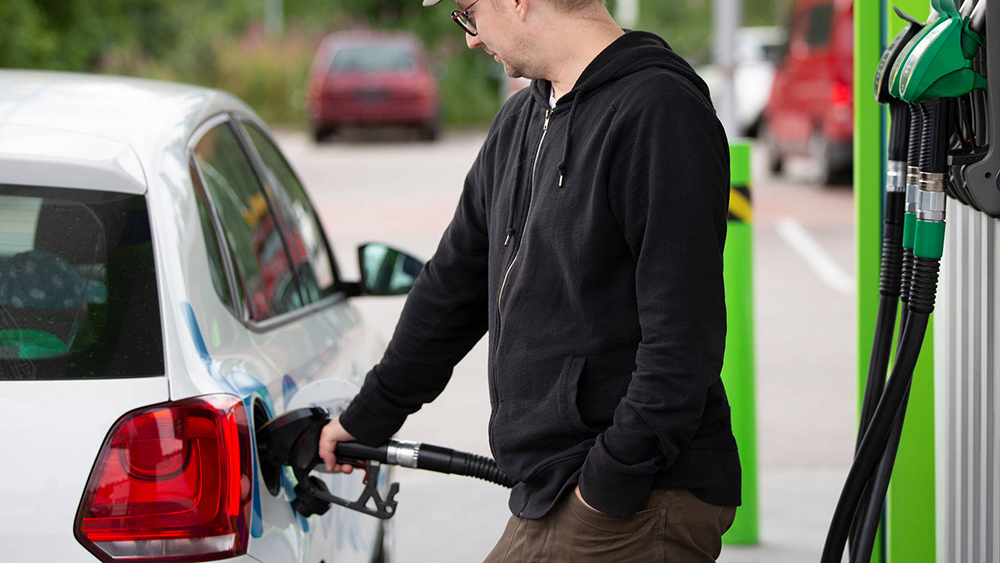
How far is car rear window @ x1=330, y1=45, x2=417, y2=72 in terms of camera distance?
2130 cm

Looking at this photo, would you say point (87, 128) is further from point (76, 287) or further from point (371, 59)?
point (371, 59)

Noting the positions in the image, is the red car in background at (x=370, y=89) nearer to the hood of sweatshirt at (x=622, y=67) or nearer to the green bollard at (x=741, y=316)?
the green bollard at (x=741, y=316)

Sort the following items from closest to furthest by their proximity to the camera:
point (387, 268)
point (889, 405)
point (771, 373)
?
point (889, 405) → point (387, 268) → point (771, 373)

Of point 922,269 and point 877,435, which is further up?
point 922,269

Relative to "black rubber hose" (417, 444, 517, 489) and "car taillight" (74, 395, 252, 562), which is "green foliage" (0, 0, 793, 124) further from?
"car taillight" (74, 395, 252, 562)

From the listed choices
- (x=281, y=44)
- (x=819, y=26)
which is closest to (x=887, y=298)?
(x=819, y=26)

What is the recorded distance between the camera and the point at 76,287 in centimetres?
209

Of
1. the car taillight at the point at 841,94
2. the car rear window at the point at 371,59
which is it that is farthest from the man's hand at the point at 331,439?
the car rear window at the point at 371,59

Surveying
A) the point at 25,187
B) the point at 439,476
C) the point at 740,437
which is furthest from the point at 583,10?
the point at 439,476

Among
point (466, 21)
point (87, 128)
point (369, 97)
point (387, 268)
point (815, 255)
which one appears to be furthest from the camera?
point (369, 97)

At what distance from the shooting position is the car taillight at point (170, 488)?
1.86 meters

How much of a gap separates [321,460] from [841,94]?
1114cm

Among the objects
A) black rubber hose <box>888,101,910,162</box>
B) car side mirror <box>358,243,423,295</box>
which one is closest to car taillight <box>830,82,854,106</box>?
car side mirror <box>358,243,423,295</box>

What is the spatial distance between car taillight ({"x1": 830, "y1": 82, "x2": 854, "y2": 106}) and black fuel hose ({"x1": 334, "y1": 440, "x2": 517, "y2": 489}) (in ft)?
35.6
